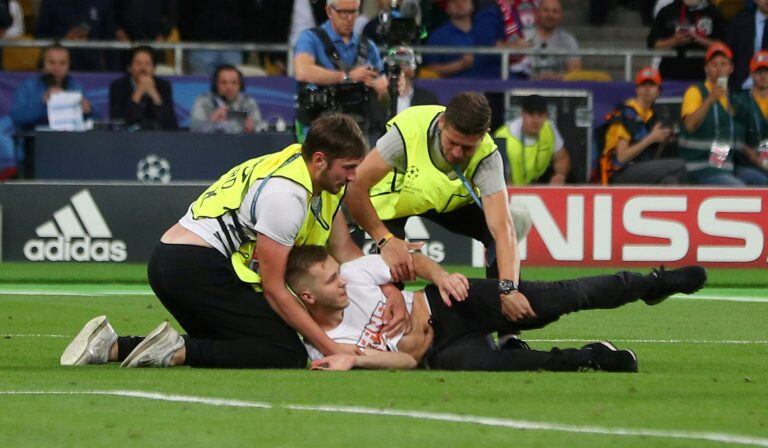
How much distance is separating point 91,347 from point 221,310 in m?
0.76

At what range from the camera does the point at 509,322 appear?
848cm

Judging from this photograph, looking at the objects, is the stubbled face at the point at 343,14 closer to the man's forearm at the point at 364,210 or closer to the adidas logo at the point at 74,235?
the adidas logo at the point at 74,235

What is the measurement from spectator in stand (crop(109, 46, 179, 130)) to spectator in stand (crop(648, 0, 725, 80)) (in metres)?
5.58

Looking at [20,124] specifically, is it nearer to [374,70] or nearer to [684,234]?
[374,70]

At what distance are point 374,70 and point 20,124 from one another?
4905 millimetres

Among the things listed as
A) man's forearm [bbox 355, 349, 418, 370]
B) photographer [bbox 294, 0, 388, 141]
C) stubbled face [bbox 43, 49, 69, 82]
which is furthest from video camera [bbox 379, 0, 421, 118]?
man's forearm [bbox 355, 349, 418, 370]

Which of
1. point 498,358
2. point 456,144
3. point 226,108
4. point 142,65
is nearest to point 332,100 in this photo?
point 226,108

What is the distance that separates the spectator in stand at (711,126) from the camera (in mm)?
16734

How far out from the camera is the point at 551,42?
18.8 meters

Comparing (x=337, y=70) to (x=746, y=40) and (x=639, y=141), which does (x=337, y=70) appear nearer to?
(x=639, y=141)

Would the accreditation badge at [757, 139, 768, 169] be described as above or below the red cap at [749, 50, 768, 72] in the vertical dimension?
below

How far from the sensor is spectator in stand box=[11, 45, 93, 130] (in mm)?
16875

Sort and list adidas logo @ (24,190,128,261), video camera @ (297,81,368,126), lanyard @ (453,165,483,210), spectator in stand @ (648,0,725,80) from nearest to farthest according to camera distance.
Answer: lanyard @ (453,165,483,210), video camera @ (297,81,368,126), adidas logo @ (24,190,128,261), spectator in stand @ (648,0,725,80)

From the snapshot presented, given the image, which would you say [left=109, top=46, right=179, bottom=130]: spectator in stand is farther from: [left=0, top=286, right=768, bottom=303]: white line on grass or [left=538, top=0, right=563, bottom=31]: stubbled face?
[left=538, top=0, right=563, bottom=31]: stubbled face
